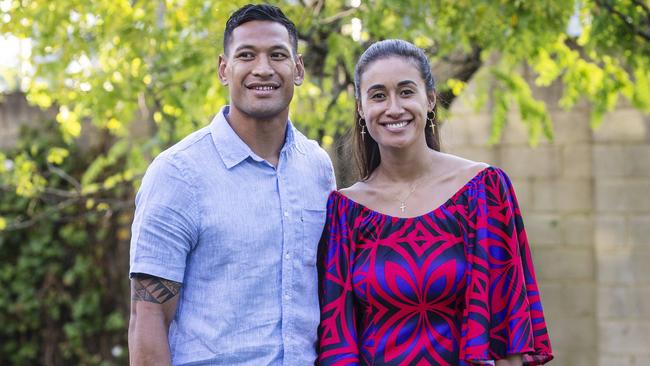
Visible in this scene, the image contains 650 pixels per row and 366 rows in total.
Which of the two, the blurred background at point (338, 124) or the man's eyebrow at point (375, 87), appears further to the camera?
the blurred background at point (338, 124)

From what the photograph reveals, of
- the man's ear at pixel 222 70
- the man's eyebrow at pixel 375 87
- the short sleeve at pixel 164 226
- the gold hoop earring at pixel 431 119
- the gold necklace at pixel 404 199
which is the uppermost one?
the man's ear at pixel 222 70

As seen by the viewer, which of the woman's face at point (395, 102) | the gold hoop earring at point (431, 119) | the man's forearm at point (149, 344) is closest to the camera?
the man's forearm at point (149, 344)

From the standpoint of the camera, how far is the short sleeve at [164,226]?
9.97 ft

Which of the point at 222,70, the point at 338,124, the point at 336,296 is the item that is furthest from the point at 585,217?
the point at 222,70

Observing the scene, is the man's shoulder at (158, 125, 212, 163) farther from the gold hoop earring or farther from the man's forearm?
the gold hoop earring

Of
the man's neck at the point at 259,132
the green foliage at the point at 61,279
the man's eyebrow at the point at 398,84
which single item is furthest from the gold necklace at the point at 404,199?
the green foliage at the point at 61,279

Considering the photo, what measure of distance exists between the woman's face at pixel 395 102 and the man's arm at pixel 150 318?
0.92m

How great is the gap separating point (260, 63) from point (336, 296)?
0.81 meters

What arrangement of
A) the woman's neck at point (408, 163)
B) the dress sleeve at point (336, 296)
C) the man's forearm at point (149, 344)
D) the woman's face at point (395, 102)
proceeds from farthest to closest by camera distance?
the woman's neck at point (408, 163) < the woman's face at point (395, 102) < the dress sleeve at point (336, 296) < the man's forearm at point (149, 344)

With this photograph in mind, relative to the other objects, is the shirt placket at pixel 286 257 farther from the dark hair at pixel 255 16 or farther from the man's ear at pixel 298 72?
the dark hair at pixel 255 16

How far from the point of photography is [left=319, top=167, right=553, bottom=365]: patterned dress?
10.9ft

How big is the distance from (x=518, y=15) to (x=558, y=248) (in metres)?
2.38

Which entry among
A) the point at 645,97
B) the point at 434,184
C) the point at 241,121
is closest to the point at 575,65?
the point at 645,97

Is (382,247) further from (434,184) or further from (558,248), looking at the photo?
(558,248)
